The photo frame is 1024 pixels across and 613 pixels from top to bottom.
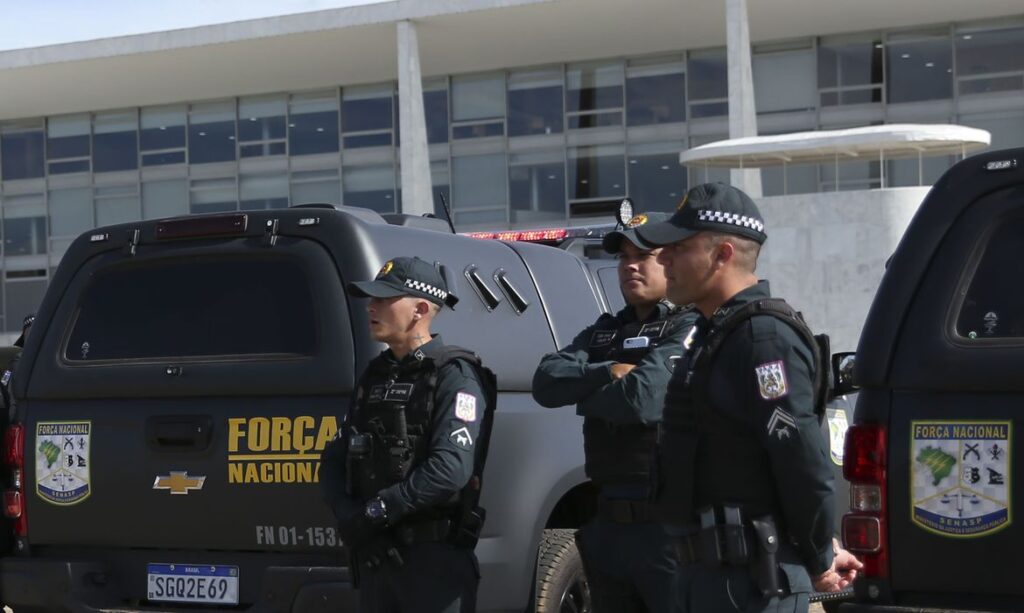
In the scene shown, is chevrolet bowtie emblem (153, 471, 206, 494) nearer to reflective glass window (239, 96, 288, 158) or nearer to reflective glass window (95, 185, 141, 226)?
reflective glass window (239, 96, 288, 158)

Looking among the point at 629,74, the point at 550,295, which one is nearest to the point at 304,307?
the point at 550,295

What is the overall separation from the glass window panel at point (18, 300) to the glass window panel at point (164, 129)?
464 cm

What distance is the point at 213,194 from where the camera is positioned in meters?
37.5

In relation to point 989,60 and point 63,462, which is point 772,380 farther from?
point 989,60

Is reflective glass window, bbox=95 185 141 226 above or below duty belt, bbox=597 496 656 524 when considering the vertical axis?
above

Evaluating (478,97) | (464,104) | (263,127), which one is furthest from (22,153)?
(478,97)

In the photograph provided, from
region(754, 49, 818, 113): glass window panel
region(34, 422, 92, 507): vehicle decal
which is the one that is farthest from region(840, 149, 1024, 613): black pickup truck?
region(754, 49, 818, 113): glass window panel

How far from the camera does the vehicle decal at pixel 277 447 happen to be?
5137 millimetres

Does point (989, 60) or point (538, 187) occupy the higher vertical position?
point (989, 60)

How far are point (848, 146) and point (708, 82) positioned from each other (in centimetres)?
819

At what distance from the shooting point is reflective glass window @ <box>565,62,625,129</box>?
33.3 m

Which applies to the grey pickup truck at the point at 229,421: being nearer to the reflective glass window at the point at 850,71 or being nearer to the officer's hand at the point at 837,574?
the officer's hand at the point at 837,574

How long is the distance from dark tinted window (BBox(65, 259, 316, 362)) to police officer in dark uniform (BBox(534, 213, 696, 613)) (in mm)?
1014

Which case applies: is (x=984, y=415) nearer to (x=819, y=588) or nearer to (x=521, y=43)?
(x=819, y=588)
